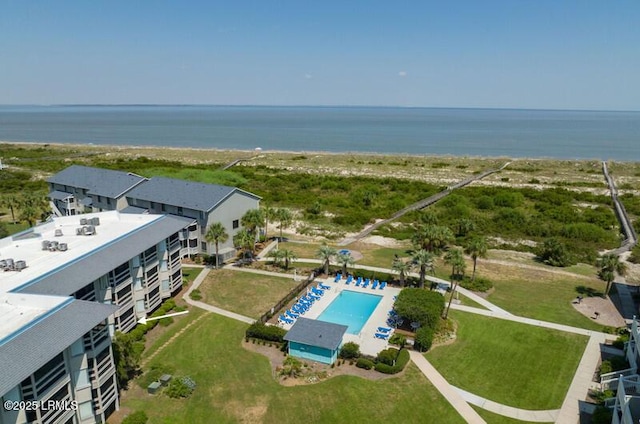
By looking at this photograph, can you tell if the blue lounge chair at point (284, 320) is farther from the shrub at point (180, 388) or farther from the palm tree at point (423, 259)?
the palm tree at point (423, 259)

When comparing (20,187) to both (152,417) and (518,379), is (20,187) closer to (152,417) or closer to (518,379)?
(152,417)

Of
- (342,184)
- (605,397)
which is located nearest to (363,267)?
(605,397)

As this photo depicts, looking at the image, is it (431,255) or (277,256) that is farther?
(277,256)

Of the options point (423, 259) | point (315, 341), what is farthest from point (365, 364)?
point (423, 259)

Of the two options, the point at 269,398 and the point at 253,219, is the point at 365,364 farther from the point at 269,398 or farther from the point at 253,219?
the point at 253,219

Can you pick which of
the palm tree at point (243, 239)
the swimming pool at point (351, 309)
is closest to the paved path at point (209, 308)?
the palm tree at point (243, 239)

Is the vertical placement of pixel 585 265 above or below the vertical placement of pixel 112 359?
below
